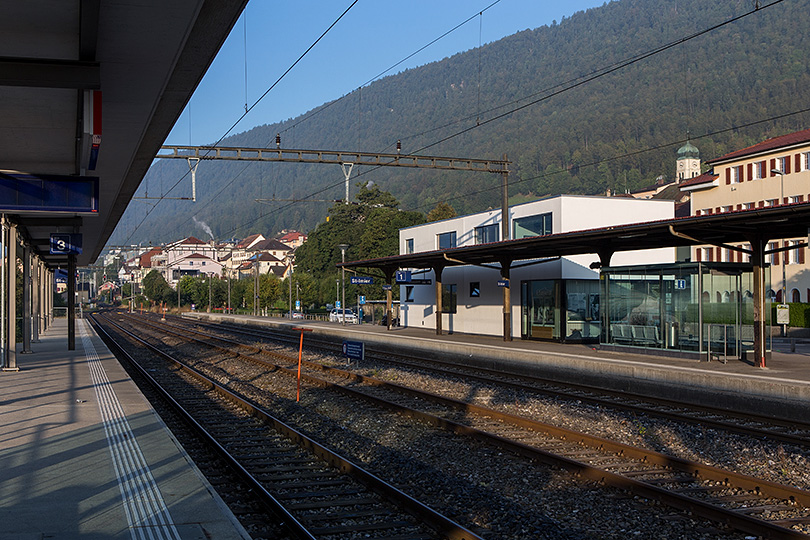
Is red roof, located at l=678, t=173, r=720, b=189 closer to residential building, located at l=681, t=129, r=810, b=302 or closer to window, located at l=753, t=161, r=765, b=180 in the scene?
residential building, located at l=681, t=129, r=810, b=302

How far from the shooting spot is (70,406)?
13773mm

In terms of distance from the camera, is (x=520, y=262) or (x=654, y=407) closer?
(x=654, y=407)

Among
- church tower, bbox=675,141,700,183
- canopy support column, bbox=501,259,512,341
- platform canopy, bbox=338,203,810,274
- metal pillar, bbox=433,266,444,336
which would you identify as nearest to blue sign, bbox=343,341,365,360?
platform canopy, bbox=338,203,810,274

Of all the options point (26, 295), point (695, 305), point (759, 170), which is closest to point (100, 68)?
point (695, 305)

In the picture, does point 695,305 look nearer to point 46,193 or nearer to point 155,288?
point 46,193

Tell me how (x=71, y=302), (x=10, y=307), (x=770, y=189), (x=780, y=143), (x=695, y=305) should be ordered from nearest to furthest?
(x=10, y=307) < (x=695, y=305) < (x=71, y=302) < (x=780, y=143) < (x=770, y=189)

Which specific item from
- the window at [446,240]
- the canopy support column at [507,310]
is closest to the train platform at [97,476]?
the canopy support column at [507,310]

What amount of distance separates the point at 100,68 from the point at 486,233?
29969 mm

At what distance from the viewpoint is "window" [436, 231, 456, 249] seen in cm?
4200

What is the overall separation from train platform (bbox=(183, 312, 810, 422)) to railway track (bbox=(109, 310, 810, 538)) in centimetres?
627

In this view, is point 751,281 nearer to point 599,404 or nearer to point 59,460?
point 599,404

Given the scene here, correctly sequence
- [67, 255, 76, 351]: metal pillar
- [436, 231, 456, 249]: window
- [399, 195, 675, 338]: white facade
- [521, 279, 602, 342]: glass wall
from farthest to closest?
1. [436, 231, 456, 249]: window
2. [399, 195, 675, 338]: white facade
3. [521, 279, 602, 342]: glass wall
4. [67, 255, 76, 351]: metal pillar

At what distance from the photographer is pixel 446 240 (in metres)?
42.8

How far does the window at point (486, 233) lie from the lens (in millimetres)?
37781
